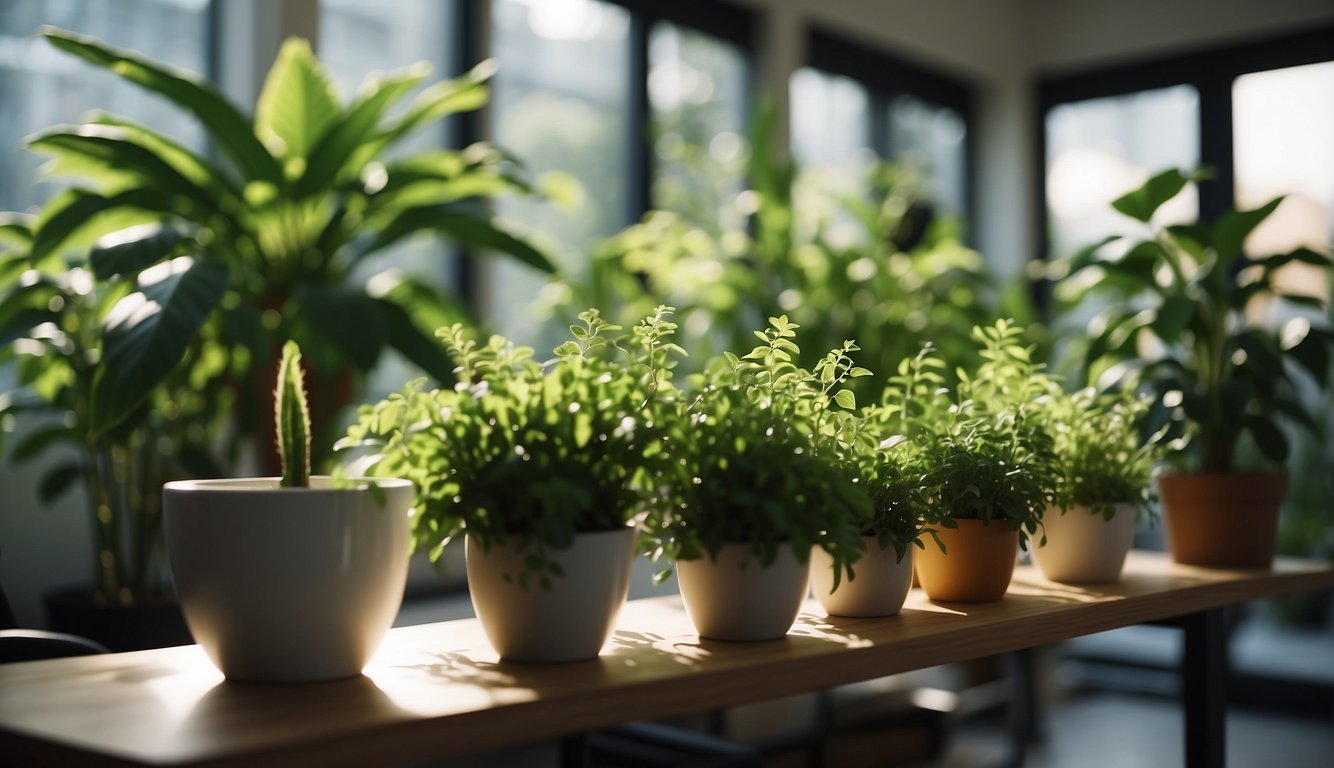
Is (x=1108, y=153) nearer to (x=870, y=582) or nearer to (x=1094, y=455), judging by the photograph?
(x=1094, y=455)

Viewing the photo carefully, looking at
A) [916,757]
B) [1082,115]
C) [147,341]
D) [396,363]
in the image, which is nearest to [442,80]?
[396,363]

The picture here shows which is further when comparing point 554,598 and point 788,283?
point 788,283

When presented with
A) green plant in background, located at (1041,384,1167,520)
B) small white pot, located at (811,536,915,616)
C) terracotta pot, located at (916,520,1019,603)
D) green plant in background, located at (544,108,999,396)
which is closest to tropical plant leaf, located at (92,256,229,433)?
small white pot, located at (811,536,915,616)

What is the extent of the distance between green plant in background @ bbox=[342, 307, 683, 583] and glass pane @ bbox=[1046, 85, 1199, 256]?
4.51 meters

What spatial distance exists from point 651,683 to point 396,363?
8.00ft

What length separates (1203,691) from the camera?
150 centimetres

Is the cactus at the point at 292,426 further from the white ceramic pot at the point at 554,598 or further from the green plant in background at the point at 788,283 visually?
the green plant in background at the point at 788,283

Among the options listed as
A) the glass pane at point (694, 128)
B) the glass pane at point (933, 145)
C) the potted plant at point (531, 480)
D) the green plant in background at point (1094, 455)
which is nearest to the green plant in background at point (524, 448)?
the potted plant at point (531, 480)

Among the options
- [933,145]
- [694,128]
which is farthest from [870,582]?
[933,145]

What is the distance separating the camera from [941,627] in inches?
42.5

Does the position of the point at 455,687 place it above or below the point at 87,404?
below

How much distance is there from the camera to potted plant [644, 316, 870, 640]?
3.25 feet

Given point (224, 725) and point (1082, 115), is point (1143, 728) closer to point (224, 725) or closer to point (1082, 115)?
point (1082, 115)

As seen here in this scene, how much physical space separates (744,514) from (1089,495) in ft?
1.99
